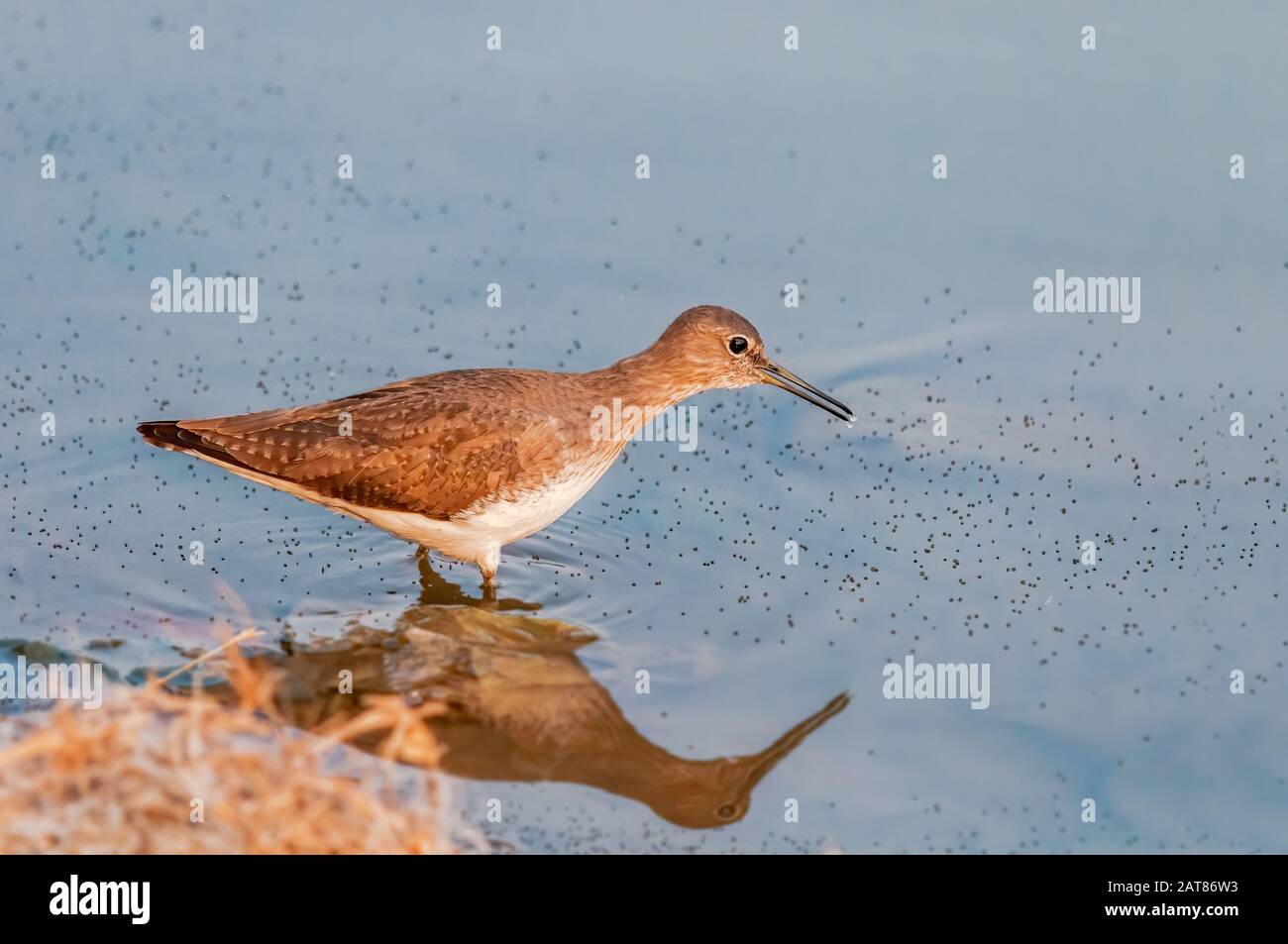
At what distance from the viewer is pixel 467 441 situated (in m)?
9.93

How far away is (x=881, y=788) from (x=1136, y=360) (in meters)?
5.36

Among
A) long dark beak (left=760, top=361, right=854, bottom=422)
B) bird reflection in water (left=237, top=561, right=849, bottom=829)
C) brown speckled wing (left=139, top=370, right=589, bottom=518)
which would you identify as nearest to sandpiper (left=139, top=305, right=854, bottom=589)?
brown speckled wing (left=139, top=370, right=589, bottom=518)

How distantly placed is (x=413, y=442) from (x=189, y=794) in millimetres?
3939

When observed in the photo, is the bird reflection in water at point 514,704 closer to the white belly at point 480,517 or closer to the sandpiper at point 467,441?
the white belly at point 480,517

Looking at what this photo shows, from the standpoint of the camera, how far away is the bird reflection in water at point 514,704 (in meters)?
8.20

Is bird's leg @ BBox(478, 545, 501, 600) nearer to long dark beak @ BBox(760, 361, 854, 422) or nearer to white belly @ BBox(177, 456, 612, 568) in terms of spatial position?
white belly @ BBox(177, 456, 612, 568)

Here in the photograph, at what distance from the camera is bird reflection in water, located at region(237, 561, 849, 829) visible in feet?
26.9

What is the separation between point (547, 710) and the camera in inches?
348

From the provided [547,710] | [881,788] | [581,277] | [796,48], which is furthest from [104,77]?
[881,788]

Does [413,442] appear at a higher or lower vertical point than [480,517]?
higher

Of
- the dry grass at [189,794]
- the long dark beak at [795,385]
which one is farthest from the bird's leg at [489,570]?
the dry grass at [189,794]

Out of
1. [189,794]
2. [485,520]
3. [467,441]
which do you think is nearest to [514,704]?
[485,520]

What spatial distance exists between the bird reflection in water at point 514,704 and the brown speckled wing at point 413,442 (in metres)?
0.77

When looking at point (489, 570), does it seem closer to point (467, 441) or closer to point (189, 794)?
point (467, 441)
